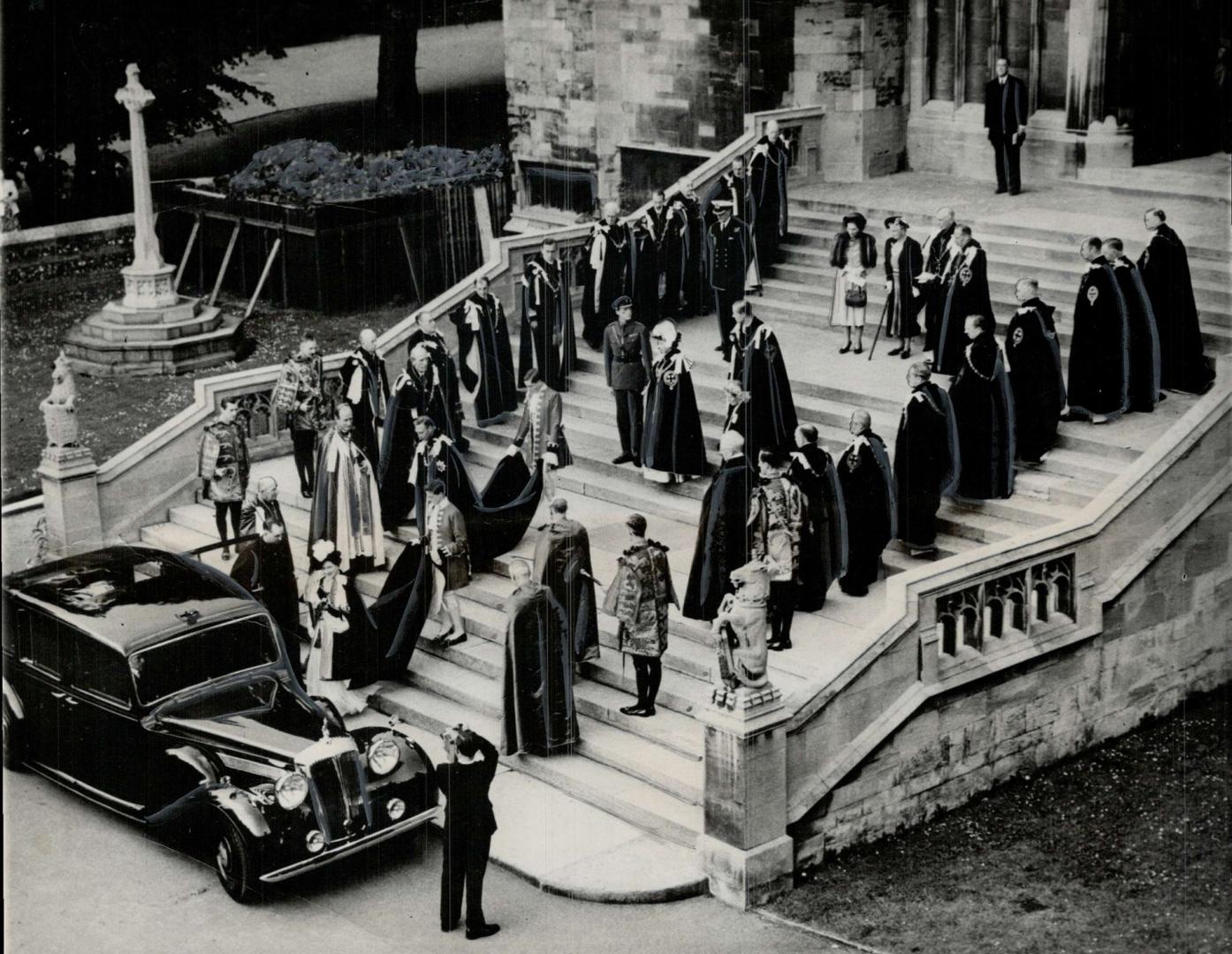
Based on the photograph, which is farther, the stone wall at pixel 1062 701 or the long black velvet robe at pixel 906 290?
the long black velvet robe at pixel 906 290

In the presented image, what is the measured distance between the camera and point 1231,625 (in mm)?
14695

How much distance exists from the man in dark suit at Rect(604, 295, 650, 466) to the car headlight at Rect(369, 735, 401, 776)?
4638 mm

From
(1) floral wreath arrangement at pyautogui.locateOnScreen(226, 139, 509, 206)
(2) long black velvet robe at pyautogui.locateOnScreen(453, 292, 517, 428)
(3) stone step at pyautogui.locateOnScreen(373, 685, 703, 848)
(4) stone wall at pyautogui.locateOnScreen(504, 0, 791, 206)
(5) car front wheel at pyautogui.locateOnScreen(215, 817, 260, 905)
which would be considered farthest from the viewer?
(4) stone wall at pyautogui.locateOnScreen(504, 0, 791, 206)

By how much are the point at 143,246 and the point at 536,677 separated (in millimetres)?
7669

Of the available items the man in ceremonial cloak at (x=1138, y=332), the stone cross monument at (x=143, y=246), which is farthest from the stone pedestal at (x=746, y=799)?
the stone cross monument at (x=143, y=246)

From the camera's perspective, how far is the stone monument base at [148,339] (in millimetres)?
17797

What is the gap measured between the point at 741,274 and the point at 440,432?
443cm

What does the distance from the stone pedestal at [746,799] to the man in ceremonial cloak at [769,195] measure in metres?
7.91

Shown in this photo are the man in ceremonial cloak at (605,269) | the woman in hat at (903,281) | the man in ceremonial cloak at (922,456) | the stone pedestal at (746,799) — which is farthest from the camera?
the man in ceremonial cloak at (605,269)

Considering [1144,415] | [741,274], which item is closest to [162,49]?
[741,274]

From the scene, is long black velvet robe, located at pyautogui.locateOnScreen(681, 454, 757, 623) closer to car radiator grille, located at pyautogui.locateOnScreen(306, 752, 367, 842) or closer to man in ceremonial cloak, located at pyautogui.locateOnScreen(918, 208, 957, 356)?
car radiator grille, located at pyautogui.locateOnScreen(306, 752, 367, 842)

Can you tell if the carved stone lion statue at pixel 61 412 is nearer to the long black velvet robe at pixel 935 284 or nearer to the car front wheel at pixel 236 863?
the car front wheel at pixel 236 863

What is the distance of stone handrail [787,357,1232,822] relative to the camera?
1169 centimetres

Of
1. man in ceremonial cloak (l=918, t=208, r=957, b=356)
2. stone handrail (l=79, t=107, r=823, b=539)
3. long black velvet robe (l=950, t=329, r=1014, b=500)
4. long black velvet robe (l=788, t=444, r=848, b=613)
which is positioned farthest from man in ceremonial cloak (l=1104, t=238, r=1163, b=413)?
stone handrail (l=79, t=107, r=823, b=539)
